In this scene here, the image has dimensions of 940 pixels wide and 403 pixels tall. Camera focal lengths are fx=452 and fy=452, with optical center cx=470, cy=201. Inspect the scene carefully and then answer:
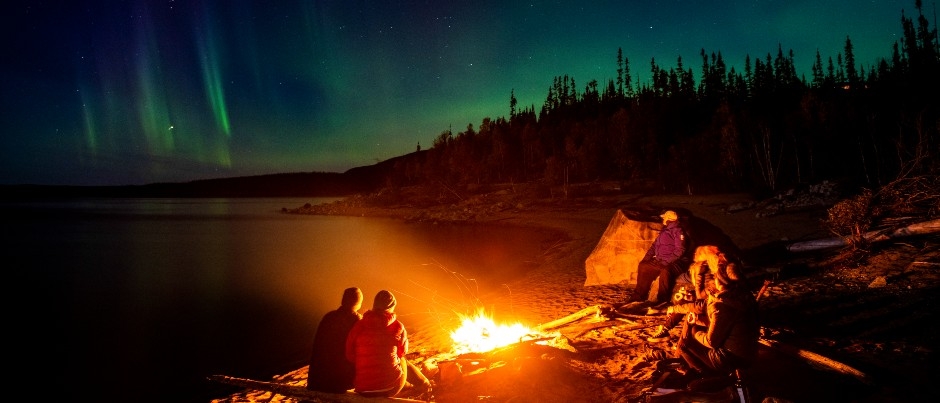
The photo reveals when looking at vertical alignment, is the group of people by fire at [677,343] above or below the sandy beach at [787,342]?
above

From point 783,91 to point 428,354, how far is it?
10138cm

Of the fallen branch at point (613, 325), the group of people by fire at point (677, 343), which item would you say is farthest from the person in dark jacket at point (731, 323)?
the fallen branch at point (613, 325)

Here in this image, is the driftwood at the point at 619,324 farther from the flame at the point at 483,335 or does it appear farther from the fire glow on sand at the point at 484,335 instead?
the flame at the point at 483,335

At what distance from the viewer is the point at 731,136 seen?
47.0 meters

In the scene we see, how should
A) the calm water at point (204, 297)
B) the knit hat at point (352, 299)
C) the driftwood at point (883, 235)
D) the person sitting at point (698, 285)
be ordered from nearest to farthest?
1. the person sitting at point (698, 285)
2. the knit hat at point (352, 299)
3. the driftwood at point (883, 235)
4. the calm water at point (204, 297)

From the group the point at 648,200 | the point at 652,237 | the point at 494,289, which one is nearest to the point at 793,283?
the point at 652,237

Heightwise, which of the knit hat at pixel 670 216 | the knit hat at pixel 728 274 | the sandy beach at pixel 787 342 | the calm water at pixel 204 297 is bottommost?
the calm water at pixel 204 297

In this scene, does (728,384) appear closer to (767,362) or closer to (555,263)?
(767,362)

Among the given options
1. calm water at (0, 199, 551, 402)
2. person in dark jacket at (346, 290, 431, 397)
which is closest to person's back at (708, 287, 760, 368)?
person in dark jacket at (346, 290, 431, 397)

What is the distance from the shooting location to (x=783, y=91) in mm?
86625

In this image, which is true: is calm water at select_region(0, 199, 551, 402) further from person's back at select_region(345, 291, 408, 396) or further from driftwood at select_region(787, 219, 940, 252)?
driftwood at select_region(787, 219, 940, 252)

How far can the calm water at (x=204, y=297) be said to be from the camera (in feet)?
42.8

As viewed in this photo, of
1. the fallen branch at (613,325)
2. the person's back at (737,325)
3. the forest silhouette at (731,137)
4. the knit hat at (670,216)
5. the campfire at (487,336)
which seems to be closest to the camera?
the person's back at (737,325)

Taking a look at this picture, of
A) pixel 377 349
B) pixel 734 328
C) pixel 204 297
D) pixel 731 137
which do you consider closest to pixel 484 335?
pixel 377 349
